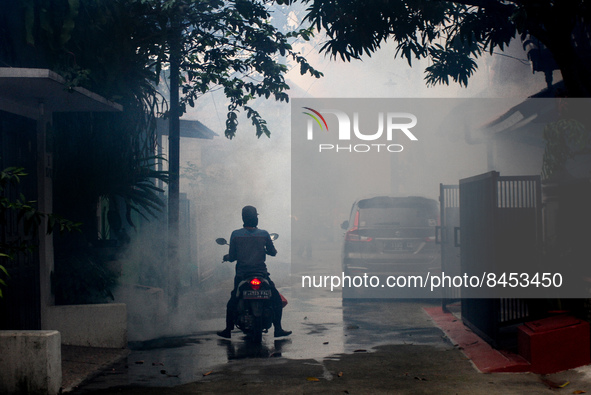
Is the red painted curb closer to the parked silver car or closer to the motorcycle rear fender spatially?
the parked silver car

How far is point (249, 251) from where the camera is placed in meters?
10.0

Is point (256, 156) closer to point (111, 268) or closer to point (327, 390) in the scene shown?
point (111, 268)

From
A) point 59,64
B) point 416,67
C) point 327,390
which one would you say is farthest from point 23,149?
point 416,67

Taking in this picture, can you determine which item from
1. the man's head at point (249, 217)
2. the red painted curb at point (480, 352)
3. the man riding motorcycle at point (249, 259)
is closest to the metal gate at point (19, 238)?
the man riding motorcycle at point (249, 259)

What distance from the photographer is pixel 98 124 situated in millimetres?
10703

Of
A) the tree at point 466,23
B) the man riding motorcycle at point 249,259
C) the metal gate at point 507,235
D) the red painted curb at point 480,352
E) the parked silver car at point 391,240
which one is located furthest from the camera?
the parked silver car at point 391,240

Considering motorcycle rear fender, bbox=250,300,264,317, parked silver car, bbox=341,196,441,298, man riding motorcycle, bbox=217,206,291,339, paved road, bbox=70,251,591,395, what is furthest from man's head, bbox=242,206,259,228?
parked silver car, bbox=341,196,441,298

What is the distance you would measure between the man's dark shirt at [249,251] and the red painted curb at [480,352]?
275 centimetres

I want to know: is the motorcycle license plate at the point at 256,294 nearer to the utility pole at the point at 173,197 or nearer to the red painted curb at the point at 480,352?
the red painted curb at the point at 480,352

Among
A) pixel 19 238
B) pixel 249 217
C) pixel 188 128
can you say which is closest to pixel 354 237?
pixel 249 217

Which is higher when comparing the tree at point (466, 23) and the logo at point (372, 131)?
the logo at point (372, 131)

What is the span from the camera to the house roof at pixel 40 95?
7.32 m

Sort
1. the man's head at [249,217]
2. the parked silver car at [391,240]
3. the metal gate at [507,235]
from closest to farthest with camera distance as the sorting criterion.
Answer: the metal gate at [507,235]
the man's head at [249,217]
the parked silver car at [391,240]

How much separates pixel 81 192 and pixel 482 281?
554cm
